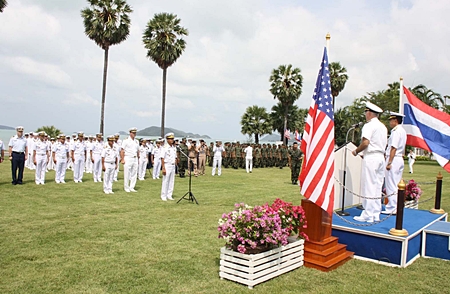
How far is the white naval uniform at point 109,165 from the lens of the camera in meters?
11.0

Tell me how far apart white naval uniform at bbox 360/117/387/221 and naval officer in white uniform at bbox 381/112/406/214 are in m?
0.82

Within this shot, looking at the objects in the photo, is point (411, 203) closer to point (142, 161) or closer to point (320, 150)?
point (320, 150)

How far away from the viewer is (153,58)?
27969mm

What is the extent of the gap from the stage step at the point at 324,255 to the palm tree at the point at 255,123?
37.1 metres

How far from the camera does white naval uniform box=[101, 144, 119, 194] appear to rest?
432 inches

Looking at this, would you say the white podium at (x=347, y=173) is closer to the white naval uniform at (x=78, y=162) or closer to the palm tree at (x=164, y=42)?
the white naval uniform at (x=78, y=162)

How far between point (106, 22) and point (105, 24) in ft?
0.53

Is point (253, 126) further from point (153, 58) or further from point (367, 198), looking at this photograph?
point (367, 198)

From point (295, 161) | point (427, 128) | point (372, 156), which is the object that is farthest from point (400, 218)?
point (295, 161)

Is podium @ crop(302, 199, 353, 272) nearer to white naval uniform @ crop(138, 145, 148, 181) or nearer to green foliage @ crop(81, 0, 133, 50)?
white naval uniform @ crop(138, 145, 148, 181)

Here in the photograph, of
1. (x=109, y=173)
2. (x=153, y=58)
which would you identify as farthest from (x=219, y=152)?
(x=153, y=58)

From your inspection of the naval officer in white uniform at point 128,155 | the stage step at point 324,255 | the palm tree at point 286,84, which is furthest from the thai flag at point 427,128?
the palm tree at point 286,84

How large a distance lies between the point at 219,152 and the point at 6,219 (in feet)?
42.3

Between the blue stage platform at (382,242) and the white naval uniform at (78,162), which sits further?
the white naval uniform at (78,162)
